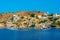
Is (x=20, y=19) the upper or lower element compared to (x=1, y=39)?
upper

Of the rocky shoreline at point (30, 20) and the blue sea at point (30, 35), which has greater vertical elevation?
the rocky shoreline at point (30, 20)

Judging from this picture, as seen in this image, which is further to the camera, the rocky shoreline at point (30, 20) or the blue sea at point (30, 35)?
the rocky shoreline at point (30, 20)

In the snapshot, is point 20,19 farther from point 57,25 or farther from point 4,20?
point 57,25

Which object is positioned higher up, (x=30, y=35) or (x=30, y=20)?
(x=30, y=20)

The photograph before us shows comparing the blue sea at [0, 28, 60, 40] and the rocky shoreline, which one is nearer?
the blue sea at [0, 28, 60, 40]

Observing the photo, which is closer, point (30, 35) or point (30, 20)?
point (30, 35)

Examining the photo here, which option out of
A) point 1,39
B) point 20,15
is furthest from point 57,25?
point 1,39

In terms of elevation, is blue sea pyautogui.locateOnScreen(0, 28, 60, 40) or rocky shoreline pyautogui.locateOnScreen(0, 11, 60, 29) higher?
rocky shoreline pyautogui.locateOnScreen(0, 11, 60, 29)

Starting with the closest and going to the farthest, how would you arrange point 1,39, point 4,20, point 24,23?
point 1,39
point 24,23
point 4,20
